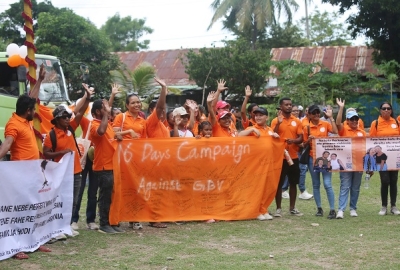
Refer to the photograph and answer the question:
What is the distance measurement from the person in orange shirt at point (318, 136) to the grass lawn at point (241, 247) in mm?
365

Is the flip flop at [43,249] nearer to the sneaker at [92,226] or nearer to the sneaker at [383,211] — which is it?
the sneaker at [92,226]

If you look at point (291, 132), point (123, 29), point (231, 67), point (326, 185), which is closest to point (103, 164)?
point (291, 132)

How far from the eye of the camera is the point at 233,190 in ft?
31.6

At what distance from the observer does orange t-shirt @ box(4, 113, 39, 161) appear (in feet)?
23.9

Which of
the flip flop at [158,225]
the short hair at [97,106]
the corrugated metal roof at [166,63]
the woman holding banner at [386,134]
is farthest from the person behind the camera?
the corrugated metal roof at [166,63]

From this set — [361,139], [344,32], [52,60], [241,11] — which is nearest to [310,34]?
[344,32]

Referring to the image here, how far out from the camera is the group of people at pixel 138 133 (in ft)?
24.7

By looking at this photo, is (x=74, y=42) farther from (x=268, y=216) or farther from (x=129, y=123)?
(x=268, y=216)

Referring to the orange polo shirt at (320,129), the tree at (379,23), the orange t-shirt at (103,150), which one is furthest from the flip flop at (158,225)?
the tree at (379,23)

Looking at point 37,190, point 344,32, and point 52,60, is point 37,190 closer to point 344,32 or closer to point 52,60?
point 52,60

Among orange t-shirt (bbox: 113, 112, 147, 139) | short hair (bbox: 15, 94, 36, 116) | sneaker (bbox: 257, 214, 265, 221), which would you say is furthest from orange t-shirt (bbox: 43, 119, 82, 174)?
sneaker (bbox: 257, 214, 265, 221)

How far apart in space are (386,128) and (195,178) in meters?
3.23

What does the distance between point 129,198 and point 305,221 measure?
2.65 m

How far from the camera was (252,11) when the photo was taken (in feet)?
116
